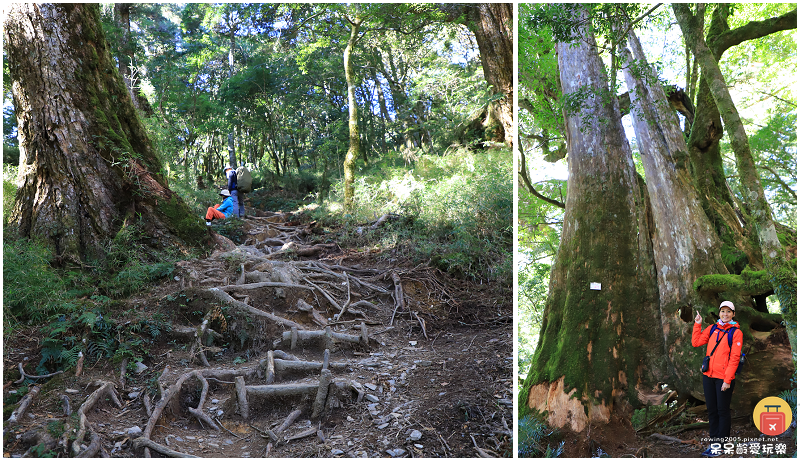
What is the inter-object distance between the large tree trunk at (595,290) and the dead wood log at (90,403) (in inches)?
132

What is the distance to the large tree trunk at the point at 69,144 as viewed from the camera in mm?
4934

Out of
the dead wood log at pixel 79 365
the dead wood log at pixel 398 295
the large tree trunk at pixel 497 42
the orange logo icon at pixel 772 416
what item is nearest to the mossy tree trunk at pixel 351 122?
the large tree trunk at pixel 497 42

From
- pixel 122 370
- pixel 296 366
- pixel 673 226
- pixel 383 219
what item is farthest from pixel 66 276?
pixel 673 226

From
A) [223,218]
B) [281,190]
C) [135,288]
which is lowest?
[135,288]

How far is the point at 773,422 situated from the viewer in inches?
127

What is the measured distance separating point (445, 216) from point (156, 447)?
548cm

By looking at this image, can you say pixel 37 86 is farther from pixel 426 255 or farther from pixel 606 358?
pixel 606 358

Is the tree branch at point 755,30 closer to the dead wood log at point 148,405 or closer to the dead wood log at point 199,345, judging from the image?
the dead wood log at point 199,345

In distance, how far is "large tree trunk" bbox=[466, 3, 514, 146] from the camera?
27.0 feet

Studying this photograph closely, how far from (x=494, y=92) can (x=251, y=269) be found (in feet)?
19.8

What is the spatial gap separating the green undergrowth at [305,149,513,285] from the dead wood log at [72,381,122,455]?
4.17 meters

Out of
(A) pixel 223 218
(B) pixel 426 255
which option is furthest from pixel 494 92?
(A) pixel 223 218

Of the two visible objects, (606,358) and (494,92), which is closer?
(606,358)

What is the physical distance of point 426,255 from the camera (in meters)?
6.62
